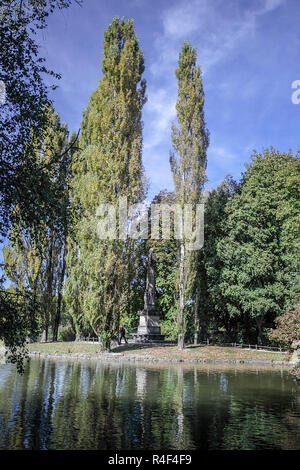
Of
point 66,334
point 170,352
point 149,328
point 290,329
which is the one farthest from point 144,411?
point 66,334

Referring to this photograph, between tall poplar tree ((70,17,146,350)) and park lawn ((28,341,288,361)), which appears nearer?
park lawn ((28,341,288,361))

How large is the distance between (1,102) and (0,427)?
19.8 ft

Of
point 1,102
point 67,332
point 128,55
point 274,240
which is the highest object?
point 128,55

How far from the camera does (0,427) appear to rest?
7.04 meters

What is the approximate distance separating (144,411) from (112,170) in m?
17.8

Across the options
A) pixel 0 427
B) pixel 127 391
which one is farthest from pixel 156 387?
pixel 0 427

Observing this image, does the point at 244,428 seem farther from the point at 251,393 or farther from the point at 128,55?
the point at 128,55

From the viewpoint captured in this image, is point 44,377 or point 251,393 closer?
point 251,393

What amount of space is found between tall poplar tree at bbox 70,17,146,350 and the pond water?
8335 mm

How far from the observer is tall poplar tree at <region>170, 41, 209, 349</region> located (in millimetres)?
27625

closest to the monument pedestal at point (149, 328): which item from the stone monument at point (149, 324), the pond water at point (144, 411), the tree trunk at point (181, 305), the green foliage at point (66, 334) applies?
the stone monument at point (149, 324)

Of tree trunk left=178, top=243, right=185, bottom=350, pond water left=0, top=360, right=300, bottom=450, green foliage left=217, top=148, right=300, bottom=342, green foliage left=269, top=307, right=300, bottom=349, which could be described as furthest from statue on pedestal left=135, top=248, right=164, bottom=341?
green foliage left=269, top=307, right=300, bottom=349

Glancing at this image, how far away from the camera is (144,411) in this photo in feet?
29.3

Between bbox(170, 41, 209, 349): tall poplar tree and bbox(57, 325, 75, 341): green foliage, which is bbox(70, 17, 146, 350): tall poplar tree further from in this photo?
bbox(57, 325, 75, 341): green foliage
